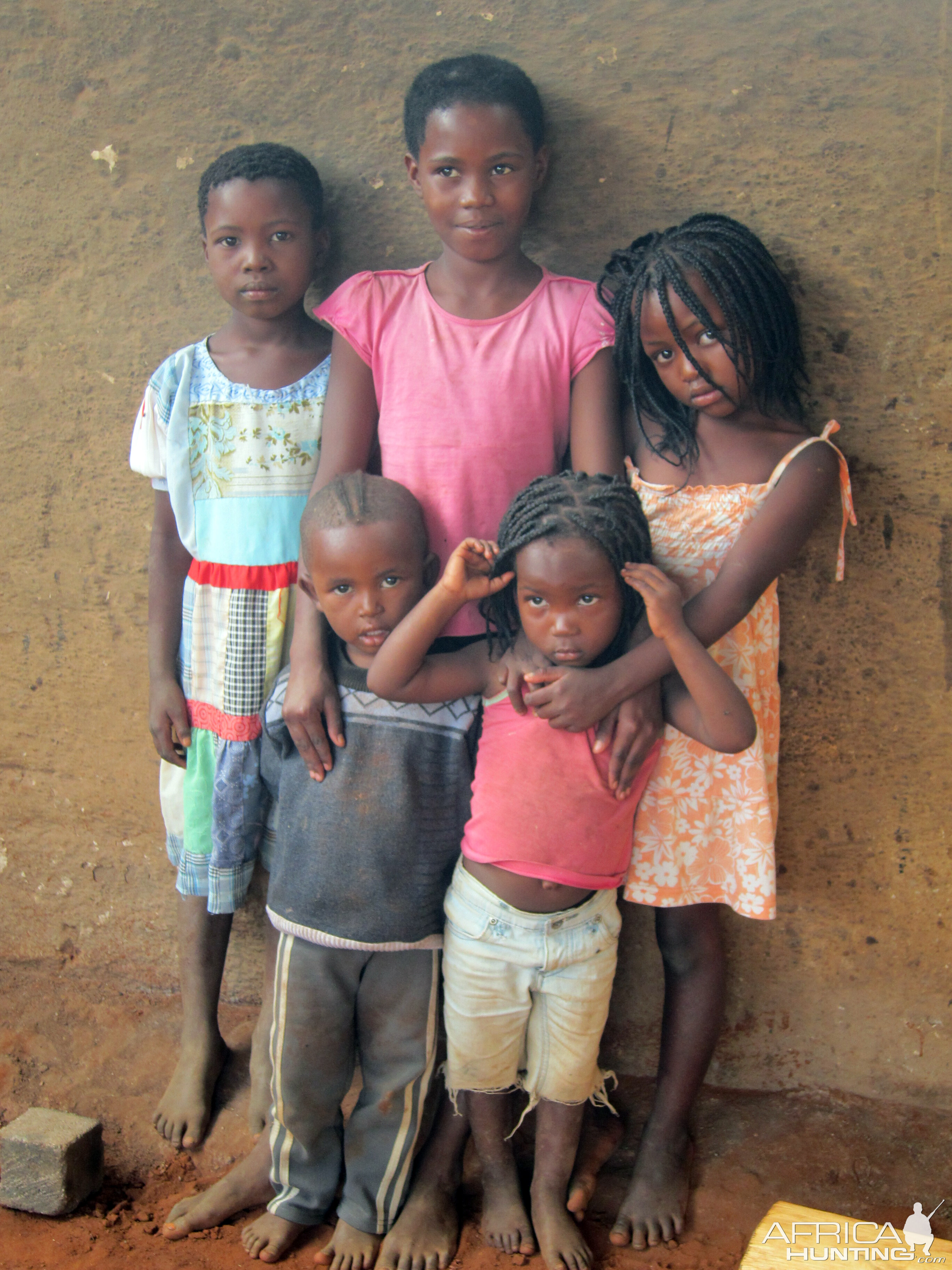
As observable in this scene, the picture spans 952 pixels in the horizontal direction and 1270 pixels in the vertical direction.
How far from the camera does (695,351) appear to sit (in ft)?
5.73

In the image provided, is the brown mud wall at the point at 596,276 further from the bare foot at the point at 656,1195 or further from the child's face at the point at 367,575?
the child's face at the point at 367,575

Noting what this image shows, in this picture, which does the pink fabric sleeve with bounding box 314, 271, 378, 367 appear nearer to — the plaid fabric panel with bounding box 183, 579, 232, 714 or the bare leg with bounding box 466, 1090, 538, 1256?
the plaid fabric panel with bounding box 183, 579, 232, 714

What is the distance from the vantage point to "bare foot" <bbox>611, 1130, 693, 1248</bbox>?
1.90 m

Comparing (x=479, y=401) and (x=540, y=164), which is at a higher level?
(x=540, y=164)

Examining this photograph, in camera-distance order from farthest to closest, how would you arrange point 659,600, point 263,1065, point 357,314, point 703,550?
1. point 263,1065
2. point 357,314
3. point 703,550
4. point 659,600

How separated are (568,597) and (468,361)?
0.56 metres

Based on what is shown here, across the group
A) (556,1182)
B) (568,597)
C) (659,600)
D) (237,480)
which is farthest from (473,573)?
(556,1182)

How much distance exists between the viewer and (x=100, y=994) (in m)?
2.57

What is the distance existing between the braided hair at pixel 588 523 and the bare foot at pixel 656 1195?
3.51 ft

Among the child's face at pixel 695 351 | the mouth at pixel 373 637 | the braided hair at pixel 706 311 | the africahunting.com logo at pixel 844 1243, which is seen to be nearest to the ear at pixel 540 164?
the braided hair at pixel 706 311

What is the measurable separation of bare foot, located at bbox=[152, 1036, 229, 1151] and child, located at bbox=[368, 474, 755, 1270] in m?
0.69

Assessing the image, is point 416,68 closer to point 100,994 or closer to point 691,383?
point 691,383

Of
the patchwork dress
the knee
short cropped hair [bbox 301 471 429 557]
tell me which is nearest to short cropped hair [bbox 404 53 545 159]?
the patchwork dress

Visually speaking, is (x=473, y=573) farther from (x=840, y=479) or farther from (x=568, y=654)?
(x=840, y=479)
